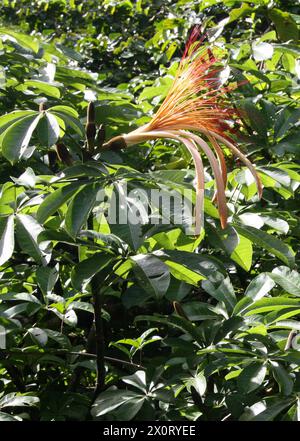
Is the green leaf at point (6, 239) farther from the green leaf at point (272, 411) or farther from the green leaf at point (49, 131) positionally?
the green leaf at point (272, 411)

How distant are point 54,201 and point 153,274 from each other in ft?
0.67

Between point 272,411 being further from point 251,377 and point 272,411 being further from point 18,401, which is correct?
point 18,401

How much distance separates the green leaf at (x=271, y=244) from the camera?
4.33ft

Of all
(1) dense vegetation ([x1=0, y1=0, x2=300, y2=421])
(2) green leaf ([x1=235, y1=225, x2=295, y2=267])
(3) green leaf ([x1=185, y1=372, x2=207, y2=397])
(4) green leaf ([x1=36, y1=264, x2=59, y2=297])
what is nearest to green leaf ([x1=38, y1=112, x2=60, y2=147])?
(1) dense vegetation ([x1=0, y1=0, x2=300, y2=421])

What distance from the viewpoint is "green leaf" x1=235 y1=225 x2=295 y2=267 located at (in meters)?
1.32

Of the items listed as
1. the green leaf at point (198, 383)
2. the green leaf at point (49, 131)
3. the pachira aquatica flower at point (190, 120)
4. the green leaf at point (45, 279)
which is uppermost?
the pachira aquatica flower at point (190, 120)

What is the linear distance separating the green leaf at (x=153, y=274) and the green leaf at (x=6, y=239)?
0.68 feet

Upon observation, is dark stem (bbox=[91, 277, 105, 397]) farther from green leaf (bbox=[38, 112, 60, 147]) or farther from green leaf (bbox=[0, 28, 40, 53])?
green leaf (bbox=[0, 28, 40, 53])

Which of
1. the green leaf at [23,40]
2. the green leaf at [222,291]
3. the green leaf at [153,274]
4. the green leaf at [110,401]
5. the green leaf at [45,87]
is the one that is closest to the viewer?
the green leaf at [153,274]

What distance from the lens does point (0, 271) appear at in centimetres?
157

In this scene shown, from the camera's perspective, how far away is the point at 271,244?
1330 mm

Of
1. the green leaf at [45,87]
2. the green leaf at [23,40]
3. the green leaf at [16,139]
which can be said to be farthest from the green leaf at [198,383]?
the green leaf at [23,40]
